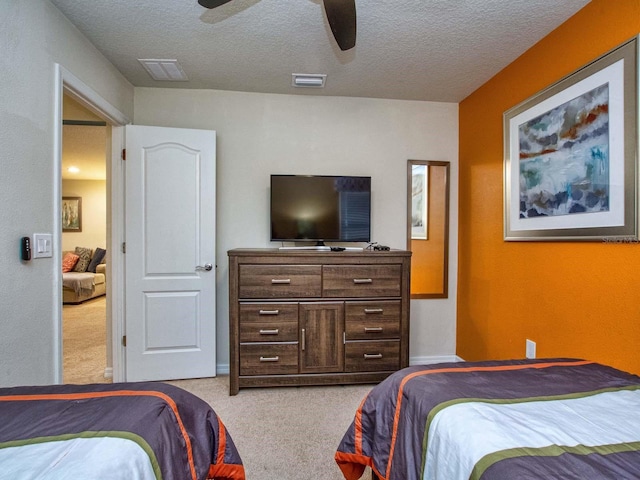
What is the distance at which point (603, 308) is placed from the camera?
5.52 feet

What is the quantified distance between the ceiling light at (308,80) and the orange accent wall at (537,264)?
4.59ft

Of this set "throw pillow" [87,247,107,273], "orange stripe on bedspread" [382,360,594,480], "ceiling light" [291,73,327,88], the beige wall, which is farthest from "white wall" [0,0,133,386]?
the beige wall

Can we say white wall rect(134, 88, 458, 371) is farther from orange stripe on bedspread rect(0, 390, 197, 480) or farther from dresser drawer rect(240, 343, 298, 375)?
orange stripe on bedspread rect(0, 390, 197, 480)

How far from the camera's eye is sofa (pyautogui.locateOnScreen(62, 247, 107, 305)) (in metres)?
5.66

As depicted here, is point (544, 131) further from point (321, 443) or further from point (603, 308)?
point (321, 443)

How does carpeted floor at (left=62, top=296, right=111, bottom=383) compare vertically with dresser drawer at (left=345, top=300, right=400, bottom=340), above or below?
below

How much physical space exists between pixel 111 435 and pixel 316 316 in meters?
1.76

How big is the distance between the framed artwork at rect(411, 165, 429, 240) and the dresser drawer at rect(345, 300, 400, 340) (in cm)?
88

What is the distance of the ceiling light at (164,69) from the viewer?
7.74 feet

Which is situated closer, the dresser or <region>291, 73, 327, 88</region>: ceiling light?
the dresser

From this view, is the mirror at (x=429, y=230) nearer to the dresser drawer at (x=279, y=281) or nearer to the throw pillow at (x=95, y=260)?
the dresser drawer at (x=279, y=281)

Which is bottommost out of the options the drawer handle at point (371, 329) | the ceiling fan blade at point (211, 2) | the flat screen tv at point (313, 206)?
the drawer handle at point (371, 329)

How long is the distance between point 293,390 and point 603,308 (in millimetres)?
2069

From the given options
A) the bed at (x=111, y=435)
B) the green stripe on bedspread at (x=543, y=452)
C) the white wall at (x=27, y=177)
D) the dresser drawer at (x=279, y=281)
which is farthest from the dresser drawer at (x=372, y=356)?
the white wall at (x=27, y=177)
